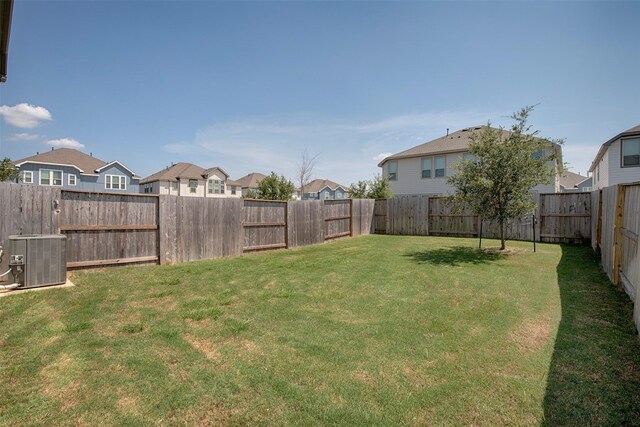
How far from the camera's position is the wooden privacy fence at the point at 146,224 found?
6043mm

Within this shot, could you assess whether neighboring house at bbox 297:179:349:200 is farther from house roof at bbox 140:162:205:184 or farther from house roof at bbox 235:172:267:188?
house roof at bbox 140:162:205:184

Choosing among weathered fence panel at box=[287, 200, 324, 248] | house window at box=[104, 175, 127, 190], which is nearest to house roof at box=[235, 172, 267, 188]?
house window at box=[104, 175, 127, 190]

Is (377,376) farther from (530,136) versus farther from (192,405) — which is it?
(530,136)

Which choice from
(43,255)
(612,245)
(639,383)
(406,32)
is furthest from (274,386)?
(406,32)

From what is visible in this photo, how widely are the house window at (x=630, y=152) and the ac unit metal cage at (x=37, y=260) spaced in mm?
27203

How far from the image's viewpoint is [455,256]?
941 cm

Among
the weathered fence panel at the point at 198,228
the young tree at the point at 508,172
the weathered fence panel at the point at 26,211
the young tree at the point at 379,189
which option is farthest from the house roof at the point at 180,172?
the young tree at the point at 508,172

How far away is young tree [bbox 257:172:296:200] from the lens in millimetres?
25422

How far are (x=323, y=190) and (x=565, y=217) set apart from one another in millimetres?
49346

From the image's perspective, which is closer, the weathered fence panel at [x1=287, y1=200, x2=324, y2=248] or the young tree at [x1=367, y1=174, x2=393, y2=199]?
the weathered fence panel at [x1=287, y1=200, x2=324, y2=248]

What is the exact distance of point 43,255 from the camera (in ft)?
18.3

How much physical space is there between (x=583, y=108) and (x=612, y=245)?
946 centimetres

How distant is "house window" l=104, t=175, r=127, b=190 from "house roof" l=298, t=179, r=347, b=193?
1206 inches

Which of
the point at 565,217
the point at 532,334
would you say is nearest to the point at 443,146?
the point at 565,217
